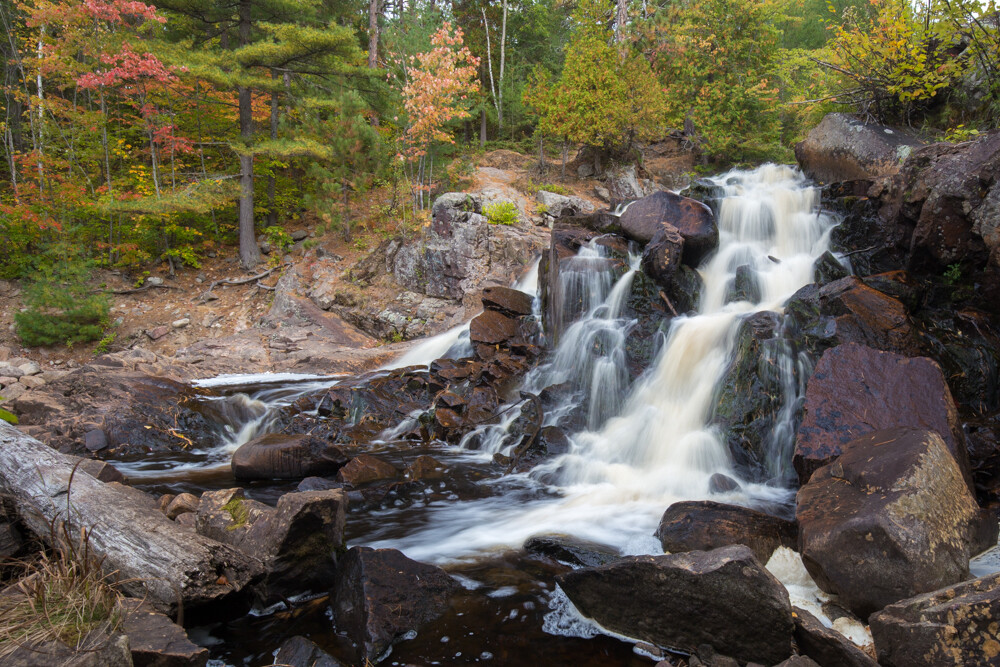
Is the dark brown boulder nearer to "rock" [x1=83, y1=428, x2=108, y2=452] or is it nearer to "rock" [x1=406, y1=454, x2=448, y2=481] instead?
"rock" [x1=406, y1=454, x2=448, y2=481]

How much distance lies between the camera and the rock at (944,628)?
8.35 ft

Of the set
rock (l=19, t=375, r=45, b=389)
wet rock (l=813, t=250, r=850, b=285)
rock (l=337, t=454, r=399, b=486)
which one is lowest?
rock (l=337, t=454, r=399, b=486)

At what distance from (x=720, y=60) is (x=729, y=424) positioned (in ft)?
53.3

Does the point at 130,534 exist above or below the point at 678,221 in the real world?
below

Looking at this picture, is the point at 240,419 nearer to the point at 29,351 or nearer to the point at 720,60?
the point at 29,351

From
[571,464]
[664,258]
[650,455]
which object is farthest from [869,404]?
[664,258]

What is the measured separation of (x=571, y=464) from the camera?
22.4 feet

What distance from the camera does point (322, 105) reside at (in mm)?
14977

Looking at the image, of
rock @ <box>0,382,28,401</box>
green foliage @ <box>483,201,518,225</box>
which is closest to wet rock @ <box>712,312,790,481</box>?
green foliage @ <box>483,201,518,225</box>

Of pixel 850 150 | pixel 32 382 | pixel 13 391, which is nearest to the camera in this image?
pixel 13 391

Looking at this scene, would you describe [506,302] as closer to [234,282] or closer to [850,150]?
[850,150]

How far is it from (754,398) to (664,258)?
11.2ft

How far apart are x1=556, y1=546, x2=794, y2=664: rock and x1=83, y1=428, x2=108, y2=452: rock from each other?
24.6 ft

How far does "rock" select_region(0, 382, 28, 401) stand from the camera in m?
8.35
